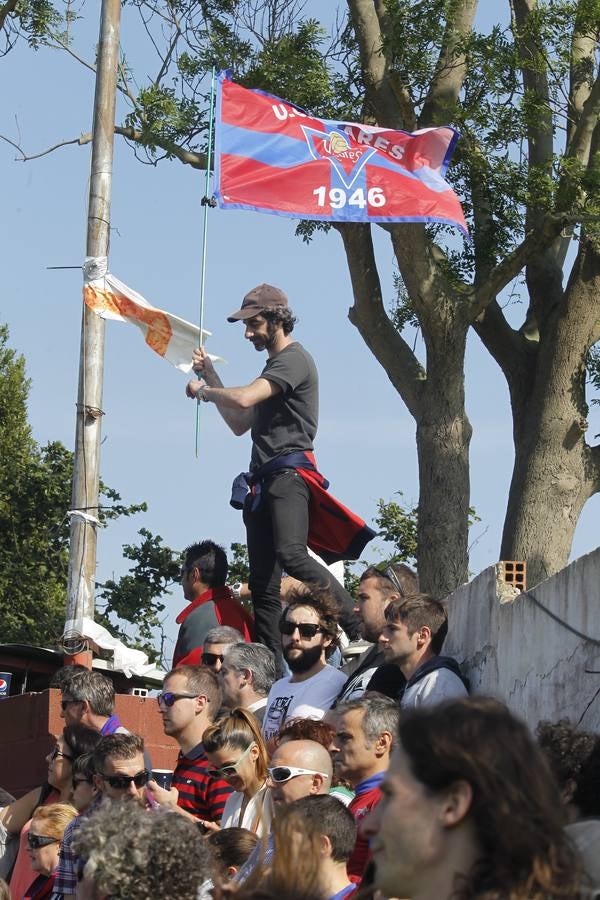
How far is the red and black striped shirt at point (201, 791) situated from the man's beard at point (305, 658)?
0.71 m

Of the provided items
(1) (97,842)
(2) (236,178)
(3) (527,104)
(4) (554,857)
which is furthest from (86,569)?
(4) (554,857)

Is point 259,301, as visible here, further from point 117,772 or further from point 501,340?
point 501,340

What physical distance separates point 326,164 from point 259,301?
4420 mm

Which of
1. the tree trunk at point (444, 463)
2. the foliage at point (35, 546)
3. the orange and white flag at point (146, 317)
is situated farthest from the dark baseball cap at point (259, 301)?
the foliage at point (35, 546)

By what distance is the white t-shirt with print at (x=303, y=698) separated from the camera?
6.82 meters

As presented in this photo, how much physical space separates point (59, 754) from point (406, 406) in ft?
26.7

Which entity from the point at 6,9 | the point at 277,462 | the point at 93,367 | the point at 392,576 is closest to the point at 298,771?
the point at 392,576

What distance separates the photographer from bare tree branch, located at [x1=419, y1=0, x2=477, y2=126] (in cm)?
1450

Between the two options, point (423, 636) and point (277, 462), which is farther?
point (277, 462)

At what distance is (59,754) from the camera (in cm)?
710

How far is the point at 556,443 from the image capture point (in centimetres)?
1419

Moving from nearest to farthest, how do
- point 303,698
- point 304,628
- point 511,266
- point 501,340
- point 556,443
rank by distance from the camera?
point 303,698, point 304,628, point 556,443, point 511,266, point 501,340

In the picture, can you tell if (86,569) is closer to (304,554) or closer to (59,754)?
(304,554)

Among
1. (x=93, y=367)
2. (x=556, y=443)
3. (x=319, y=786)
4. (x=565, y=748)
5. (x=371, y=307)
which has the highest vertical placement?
(x=371, y=307)
